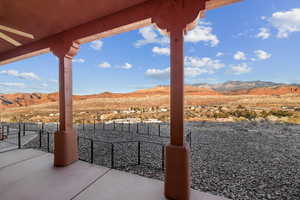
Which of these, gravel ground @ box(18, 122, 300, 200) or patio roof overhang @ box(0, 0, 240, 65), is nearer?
patio roof overhang @ box(0, 0, 240, 65)

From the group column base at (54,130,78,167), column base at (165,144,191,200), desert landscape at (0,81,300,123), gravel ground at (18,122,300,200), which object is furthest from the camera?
desert landscape at (0,81,300,123)

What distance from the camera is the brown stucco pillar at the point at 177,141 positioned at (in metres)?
2.48

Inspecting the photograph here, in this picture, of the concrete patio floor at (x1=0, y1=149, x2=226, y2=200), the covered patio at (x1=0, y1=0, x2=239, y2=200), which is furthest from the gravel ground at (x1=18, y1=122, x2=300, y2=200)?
the covered patio at (x1=0, y1=0, x2=239, y2=200)

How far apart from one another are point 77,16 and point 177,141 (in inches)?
134

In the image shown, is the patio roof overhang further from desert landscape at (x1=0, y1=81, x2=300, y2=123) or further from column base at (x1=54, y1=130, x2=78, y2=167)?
desert landscape at (x1=0, y1=81, x2=300, y2=123)

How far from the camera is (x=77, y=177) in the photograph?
3361 mm

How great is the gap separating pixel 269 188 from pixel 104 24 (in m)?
5.49

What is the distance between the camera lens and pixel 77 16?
314cm

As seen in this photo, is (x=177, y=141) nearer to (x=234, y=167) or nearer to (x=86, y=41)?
(x=234, y=167)

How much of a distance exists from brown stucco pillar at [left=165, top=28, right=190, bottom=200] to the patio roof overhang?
814 mm

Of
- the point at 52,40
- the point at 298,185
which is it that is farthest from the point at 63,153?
the point at 298,185

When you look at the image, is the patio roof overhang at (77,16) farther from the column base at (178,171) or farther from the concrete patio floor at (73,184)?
the concrete patio floor at (73,184)

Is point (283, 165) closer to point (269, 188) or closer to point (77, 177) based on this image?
point (269, 188)

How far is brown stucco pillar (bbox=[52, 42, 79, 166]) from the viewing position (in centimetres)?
385
